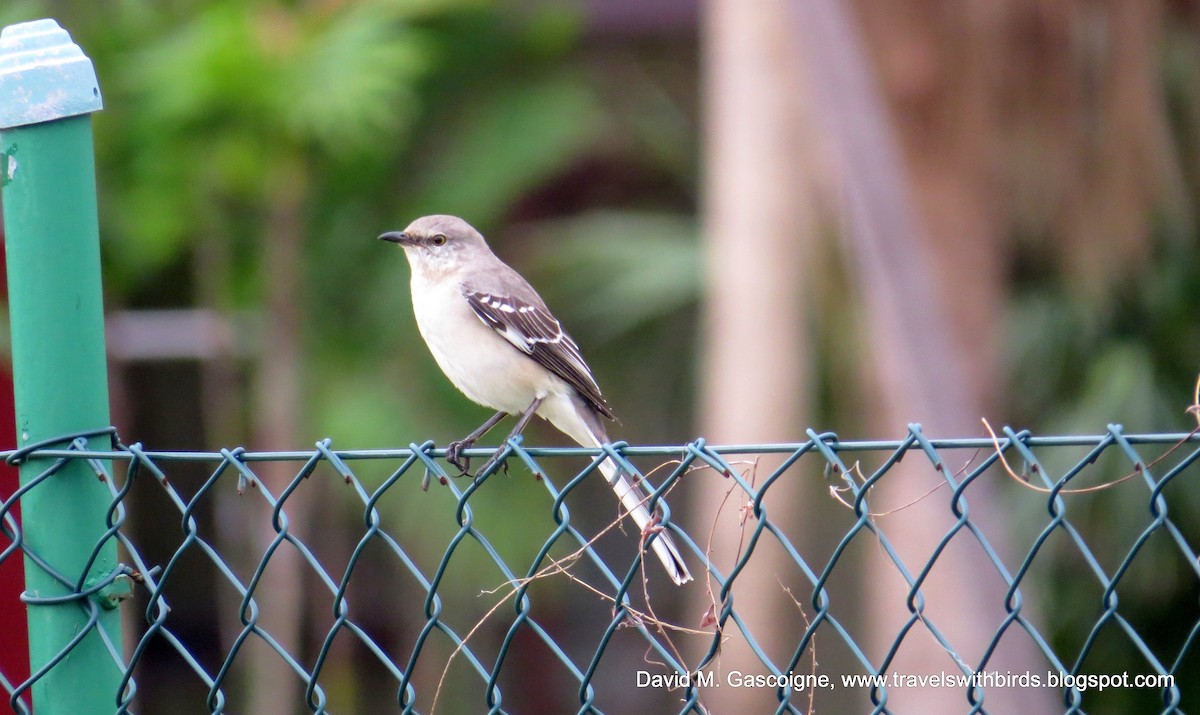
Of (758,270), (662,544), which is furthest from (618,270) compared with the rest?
(662,544)

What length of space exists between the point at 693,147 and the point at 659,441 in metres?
2.21

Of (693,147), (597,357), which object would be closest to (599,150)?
(693,147)

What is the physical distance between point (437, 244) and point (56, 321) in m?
2.39

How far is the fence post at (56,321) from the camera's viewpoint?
2498 millimetres

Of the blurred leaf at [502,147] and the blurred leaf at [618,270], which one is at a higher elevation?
the blurred leaf at [502,147]

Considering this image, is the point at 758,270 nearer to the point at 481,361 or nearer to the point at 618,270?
the point at 618,270

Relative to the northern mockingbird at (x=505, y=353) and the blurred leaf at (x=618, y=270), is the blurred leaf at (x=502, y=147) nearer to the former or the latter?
the blurred leaf at (x=618, y=270)

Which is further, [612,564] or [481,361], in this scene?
[612,564]

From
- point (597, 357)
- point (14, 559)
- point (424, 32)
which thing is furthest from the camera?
point (597, 357)

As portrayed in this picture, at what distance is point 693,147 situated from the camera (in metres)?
9.33

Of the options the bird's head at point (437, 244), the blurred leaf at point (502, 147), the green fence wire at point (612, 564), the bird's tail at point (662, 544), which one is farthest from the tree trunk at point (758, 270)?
the bird's tail at point (662, 544)

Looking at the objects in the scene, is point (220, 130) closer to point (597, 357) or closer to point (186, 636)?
point (597, 357)

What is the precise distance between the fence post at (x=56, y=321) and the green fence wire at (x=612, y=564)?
0.03 m

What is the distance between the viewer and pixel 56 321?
2.51 meters
